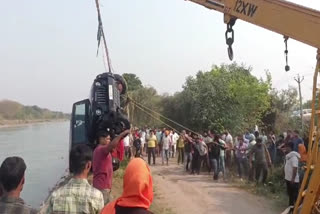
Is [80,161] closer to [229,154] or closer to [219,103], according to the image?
[229,154]

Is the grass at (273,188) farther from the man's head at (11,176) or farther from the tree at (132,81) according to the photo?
the tree at (132,81)

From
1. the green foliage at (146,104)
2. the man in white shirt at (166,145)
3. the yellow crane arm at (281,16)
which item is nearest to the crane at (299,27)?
the yellow crane arm at (281,16)

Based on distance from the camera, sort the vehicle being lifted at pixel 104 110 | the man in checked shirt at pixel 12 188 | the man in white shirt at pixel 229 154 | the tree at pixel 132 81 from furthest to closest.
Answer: the tree at pixel 132 81 < the man in white shirt at pixel 229 154 < the vehicle being lifted at pixel 104 110 < the man in checked shirt at pixel 12 188

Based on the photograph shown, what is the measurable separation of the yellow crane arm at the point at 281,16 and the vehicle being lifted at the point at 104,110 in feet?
8.32

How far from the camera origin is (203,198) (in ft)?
36.5

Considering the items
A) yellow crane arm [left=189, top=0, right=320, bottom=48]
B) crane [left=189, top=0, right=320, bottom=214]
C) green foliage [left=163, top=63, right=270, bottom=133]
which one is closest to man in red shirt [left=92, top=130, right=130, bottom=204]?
crane [left=189, top=0, right=320, bottom=214]

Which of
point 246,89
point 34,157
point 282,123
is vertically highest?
point 246,89

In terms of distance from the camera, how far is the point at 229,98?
24.1 meters

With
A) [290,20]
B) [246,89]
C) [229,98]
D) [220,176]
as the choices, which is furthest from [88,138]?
[246,89]

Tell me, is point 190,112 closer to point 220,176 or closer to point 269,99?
point 269,99

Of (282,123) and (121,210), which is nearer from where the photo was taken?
(121,210)

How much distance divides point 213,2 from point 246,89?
2018cm

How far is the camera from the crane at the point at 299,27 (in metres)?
6.00

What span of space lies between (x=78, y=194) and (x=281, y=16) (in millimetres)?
4289
